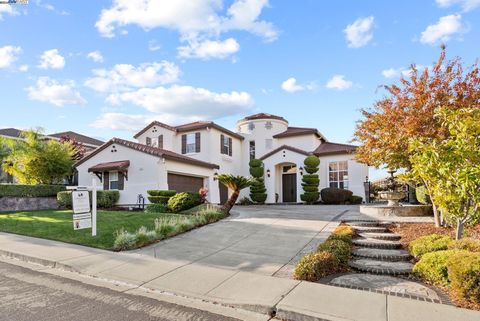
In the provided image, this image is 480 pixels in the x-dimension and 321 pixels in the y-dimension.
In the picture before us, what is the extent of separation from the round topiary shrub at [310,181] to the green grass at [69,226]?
1306 centimetres

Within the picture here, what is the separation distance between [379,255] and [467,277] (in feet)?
8.56

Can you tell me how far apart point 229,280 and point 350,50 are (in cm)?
1036

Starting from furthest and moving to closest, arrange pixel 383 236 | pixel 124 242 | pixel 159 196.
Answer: pixel 159 196 → pixel 383 236 → pixel 124 242

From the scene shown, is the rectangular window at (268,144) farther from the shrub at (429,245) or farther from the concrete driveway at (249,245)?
the shrub at (429,245)

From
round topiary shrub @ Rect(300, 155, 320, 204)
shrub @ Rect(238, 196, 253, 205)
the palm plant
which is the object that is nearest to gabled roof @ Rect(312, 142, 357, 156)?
round topiary shrub @ Rect(300, 155, 320, 204)

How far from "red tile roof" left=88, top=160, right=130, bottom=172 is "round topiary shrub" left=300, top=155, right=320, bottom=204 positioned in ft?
40.5

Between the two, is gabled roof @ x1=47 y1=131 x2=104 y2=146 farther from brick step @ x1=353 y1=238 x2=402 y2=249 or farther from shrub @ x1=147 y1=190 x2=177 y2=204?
brick step @ x1=353 y1=238 x2=402 y2=249

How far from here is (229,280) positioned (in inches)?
235

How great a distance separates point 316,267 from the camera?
6172mm

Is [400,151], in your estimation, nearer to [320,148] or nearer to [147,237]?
[147,237]

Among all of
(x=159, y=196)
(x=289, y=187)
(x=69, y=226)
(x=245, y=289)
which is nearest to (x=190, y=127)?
(x=289, y=187)

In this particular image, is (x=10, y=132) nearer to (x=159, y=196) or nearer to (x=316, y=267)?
(x=159, y=196)

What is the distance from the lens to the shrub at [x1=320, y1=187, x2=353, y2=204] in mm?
22250

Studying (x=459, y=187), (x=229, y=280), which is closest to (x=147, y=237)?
(x=229, y=280)
